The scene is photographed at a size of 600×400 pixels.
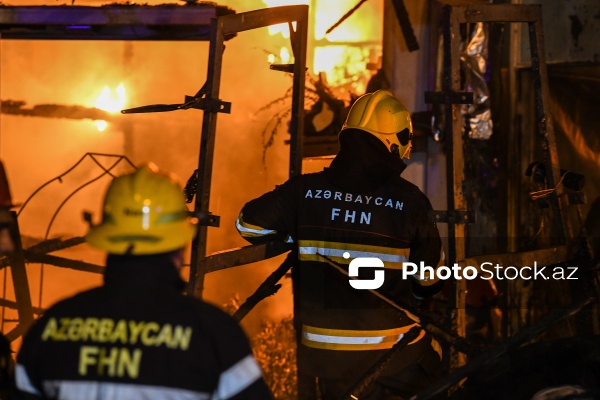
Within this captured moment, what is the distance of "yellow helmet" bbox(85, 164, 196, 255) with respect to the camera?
2891mm

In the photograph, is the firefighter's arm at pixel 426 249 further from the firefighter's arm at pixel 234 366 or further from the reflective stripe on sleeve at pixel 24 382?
the reflective stripe on sleeve at pixel 24 382

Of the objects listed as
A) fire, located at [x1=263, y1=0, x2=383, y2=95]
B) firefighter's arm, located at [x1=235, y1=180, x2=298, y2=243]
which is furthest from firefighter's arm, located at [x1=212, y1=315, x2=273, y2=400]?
fire, located at [x1=263, y1=0, x2=383, y2=95]

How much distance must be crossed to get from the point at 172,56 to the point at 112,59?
1.85 feet

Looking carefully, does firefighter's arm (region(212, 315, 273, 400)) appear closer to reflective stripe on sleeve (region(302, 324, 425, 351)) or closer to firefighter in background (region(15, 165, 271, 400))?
firefighter in background (region(15, 165, 271, 400))

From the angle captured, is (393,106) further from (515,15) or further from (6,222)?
(6,222)

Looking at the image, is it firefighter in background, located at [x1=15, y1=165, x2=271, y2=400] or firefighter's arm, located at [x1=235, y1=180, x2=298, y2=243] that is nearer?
firefighter in background, located at [x1=15, y1=165, x2=271, y2=400]

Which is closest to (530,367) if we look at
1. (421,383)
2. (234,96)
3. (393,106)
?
(421,383)

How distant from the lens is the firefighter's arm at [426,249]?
4.81 meters

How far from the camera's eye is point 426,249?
481cm

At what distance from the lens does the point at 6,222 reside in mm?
5148

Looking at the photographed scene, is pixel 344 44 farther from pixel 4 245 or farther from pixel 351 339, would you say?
pixel 4 245

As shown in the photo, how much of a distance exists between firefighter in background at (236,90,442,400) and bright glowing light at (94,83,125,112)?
11.5 feet

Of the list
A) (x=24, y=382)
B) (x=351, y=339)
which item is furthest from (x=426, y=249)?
(x=24, y=382)

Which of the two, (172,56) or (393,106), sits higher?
(172,56)
